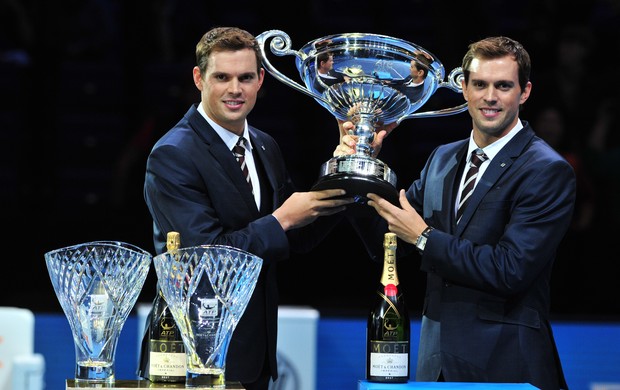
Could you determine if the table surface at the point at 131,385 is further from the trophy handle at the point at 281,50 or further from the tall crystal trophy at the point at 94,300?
the trophy handle at the point at 281,50

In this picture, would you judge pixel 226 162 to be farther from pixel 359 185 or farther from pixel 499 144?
pixel 499 144

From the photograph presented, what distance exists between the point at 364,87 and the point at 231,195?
45 cm

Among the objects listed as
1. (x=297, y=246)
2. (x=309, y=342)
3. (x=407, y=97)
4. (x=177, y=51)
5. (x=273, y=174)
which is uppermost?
(x=177, y=51)

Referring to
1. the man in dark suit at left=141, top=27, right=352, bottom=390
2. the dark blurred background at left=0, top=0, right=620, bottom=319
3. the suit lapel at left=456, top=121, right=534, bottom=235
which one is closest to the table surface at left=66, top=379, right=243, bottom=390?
the man in dark suit at left=141, top=27, right=352, bottom=390

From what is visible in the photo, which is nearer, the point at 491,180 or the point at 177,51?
the point at 491,180

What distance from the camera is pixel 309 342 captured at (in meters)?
3.94

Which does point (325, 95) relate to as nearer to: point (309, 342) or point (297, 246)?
point (297, 246)

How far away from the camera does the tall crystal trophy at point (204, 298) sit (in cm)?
228

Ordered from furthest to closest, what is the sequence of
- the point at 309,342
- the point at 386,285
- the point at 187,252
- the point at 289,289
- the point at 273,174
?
the point at 289,289 → the point at 309,342 → the point at 273,174 → the point at 386,285 → the point at 187,252

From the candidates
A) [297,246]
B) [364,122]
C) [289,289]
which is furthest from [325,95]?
[289,289]

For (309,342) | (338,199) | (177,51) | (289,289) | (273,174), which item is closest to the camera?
(338,199)

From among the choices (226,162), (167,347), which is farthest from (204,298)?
(226,162)

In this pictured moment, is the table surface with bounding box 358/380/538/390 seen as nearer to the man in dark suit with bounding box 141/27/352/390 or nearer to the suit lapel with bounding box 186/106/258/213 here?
the man in dark suit with bounding box 141/27/352/390

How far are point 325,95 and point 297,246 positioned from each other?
17.2 inches
